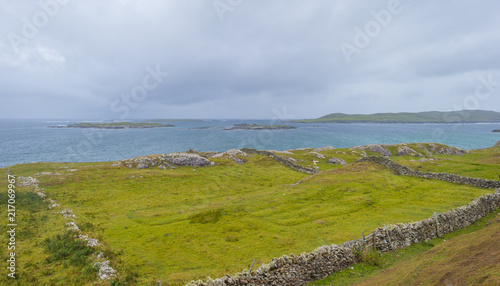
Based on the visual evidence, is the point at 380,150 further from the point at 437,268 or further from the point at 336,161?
the point at 437,268

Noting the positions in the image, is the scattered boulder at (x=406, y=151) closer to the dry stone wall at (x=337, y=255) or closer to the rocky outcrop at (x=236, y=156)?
the rocky outcrop at (x=236, y=156)

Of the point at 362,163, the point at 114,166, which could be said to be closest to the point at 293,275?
the point at 362,163

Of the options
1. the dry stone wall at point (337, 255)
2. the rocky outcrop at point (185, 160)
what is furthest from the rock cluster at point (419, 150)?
the dry stone wall at point (337, 255)

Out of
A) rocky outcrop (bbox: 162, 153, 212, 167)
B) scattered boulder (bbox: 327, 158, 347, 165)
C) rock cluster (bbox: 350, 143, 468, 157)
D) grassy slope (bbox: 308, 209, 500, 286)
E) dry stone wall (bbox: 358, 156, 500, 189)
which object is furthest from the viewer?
rock cluster (bbox: 350, 143, 468, 157)

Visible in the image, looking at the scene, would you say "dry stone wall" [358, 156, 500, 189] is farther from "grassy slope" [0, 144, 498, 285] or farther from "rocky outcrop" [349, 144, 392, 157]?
"rocky outcrop" [349, 144, 392, 157]

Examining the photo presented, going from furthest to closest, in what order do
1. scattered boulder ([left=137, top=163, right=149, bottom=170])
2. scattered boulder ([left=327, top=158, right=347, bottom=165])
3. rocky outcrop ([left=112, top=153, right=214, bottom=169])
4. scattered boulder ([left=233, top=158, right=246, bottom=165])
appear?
scattered boulder ([left=327, top=158, right=347, bottom=165]) → scattered boulder ([left=233, top=158, right=246, bottom=165]) → rocky outcrop ([left=112, top=153, right=214, bottom=169]) → scattered boulder ([left=137, top=163, right=149, bottom=170])

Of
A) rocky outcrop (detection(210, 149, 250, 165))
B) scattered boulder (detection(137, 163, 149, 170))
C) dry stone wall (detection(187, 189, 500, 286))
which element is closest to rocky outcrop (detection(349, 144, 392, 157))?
rocky outcrop (detection(210, 149, 250, 165))

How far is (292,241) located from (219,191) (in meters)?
24.9

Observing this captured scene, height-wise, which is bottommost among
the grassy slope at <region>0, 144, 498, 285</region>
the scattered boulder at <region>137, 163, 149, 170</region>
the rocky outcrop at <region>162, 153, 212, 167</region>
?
the grassy slope at <region>0, 144, 498, 285</region>

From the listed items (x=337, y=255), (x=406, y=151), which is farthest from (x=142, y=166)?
(x=406, y=151)

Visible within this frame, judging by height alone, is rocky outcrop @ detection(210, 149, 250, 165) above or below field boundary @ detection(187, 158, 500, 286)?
above

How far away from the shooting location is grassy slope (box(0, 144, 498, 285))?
20.2m

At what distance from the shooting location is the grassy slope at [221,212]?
20188 millimetres

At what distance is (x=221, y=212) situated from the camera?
A: 3092 centimetres
